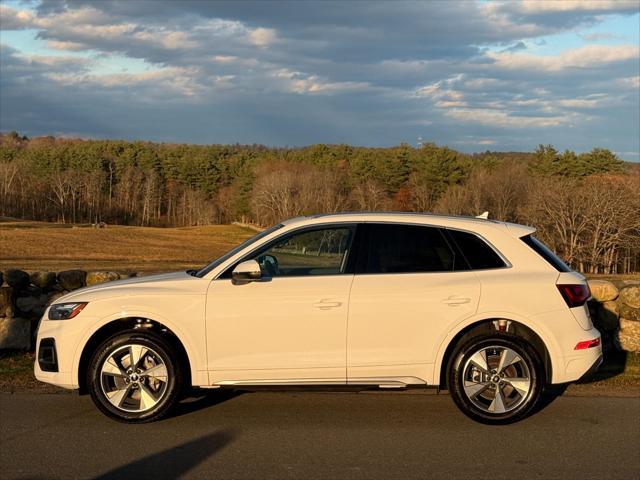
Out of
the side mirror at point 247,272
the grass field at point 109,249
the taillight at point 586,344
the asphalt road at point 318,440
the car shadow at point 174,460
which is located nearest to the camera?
the car shadow at point 174,460

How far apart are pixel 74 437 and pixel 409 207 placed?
281 feet

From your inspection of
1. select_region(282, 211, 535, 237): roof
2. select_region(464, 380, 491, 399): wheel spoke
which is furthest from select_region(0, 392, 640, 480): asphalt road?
select_region(282, 211, 535, 237): roof

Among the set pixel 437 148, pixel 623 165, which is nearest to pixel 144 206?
pixel 437 148

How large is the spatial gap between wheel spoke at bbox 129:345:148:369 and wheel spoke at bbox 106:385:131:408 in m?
0.20

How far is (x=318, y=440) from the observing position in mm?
5660

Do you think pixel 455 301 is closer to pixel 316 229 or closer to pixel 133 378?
pixel 316 229

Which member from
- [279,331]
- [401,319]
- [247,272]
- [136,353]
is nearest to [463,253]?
[401,319]

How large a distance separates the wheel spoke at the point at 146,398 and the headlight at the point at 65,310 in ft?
2.73

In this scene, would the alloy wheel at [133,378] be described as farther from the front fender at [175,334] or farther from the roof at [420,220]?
the roof at [420,220]

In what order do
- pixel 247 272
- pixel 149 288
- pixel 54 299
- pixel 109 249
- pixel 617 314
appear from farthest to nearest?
pixel 109 249 → pixel 54 299 → pixel 617 314 → pixel 149 288 → pixel 247 272

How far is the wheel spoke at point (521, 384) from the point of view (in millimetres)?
→ 6094

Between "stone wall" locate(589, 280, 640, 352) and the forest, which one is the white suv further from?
the forest

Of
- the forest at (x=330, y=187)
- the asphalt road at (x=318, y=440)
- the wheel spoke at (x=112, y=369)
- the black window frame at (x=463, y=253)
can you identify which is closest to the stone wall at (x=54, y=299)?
the asphalt road at (x=318, y=440)

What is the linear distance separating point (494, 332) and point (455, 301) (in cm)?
42
